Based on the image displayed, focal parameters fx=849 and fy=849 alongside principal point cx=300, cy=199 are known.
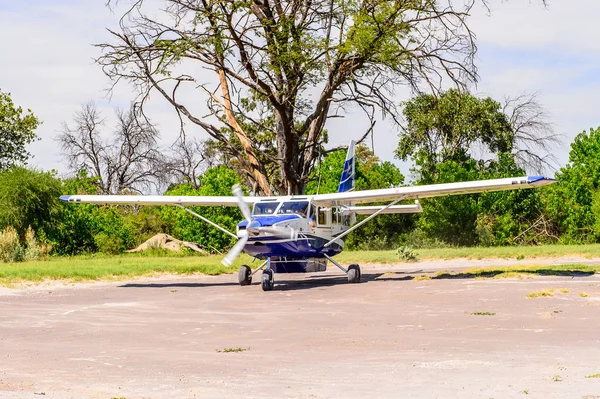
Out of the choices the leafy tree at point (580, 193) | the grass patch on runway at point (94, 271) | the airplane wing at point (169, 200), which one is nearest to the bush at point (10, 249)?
the grass patch on runway at point (94, 271)

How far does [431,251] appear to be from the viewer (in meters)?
33.5

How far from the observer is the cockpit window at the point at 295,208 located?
22000mm

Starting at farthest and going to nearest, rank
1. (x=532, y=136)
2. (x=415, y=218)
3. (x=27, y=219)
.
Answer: (x=532, y=136) → (x=415, y=218) → (x=27, y=219)

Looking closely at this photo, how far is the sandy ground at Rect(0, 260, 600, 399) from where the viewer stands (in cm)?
820

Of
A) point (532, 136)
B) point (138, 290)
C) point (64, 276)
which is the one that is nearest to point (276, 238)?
point (138, 290)

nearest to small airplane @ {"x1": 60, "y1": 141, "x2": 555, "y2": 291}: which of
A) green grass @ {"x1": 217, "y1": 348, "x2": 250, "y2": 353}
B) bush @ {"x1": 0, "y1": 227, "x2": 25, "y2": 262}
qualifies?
bush @ {"x1": 0, "y1": 227, "x2": 25, "y2": 262}

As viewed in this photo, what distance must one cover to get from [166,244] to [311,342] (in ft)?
117

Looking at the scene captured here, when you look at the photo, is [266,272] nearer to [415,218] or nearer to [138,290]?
[138,290]

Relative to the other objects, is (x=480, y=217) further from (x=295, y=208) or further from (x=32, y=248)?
(x=295, y=208)

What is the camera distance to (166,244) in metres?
46.5

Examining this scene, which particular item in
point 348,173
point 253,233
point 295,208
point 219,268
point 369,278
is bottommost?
point 369,278

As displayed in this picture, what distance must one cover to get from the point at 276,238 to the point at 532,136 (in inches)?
1406

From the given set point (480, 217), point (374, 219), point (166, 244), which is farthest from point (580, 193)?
point (166, 244)

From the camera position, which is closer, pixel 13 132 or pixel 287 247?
pixel 287 247
